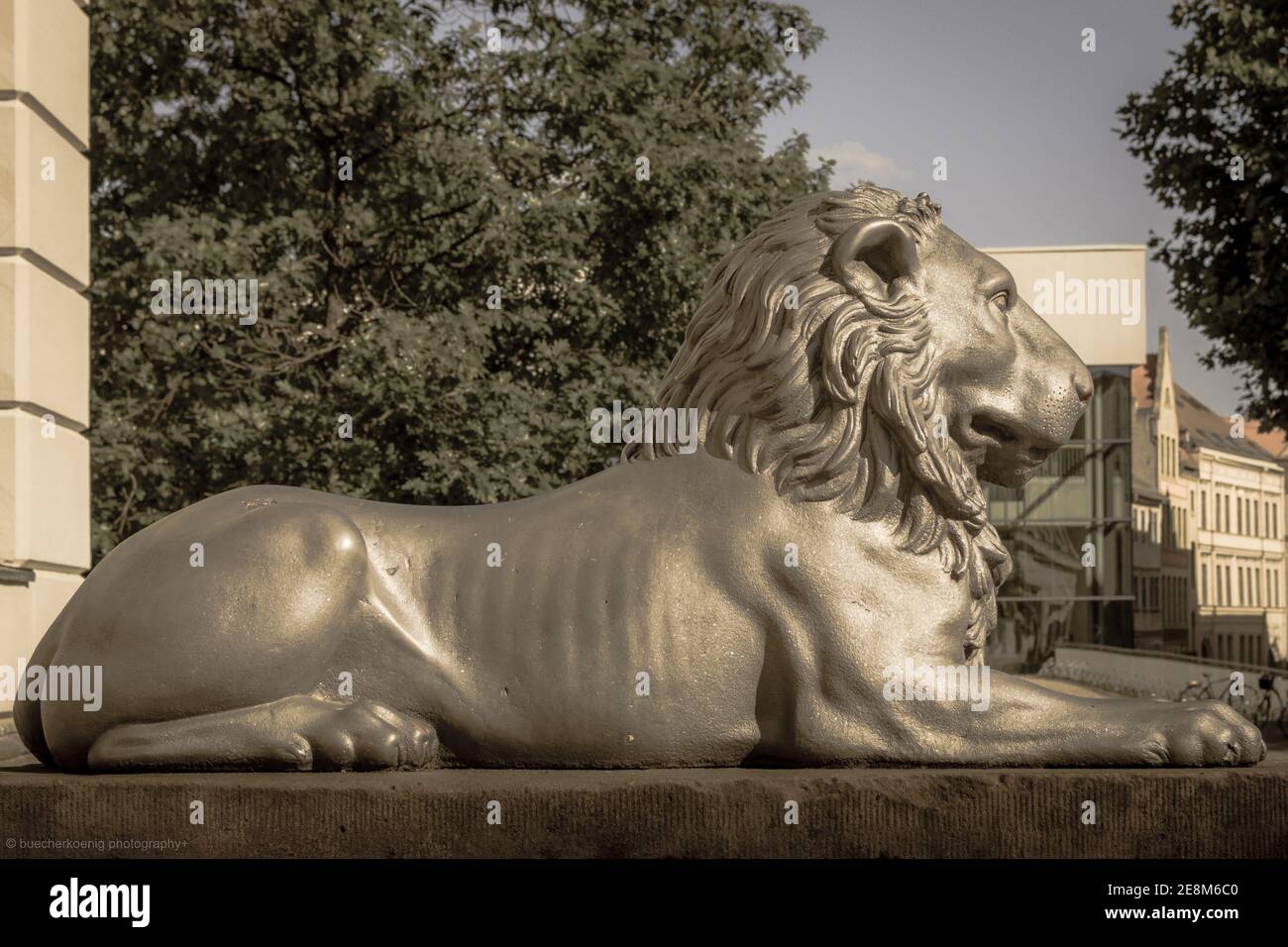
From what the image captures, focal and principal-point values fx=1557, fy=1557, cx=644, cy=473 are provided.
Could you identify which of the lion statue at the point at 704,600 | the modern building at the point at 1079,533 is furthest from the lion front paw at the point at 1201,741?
the modern building at the point at 1079,533

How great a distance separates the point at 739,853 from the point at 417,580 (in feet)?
3.82

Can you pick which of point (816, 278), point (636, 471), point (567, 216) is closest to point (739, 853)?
point (636, 471)

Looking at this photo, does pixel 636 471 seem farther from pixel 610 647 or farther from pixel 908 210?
pixel 908 210

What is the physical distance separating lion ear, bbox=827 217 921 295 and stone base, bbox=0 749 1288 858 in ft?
4.60

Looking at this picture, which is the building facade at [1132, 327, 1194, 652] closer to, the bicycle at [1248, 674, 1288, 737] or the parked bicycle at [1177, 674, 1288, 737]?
the parked bicycle at [1177, 674, 1288, 737]

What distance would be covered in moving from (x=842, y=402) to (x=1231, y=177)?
1671cm

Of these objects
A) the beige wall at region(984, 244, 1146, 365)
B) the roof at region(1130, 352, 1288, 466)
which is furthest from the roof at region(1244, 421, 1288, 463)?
the beige wall at region(984, 244, 1146, 365)

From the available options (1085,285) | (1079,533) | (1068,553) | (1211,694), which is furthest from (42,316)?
(1079,533)

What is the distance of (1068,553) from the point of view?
3269cm

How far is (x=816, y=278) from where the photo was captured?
4.40 meters

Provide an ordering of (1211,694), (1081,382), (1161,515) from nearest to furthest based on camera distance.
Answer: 1. (1081,382)
2. (1211,694)
3. (1161,515)

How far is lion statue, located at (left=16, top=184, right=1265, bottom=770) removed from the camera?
4094 mm

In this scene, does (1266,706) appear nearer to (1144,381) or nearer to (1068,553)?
(1068,553)

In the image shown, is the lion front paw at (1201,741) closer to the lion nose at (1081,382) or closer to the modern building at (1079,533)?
the lion nose at (1081,382)
